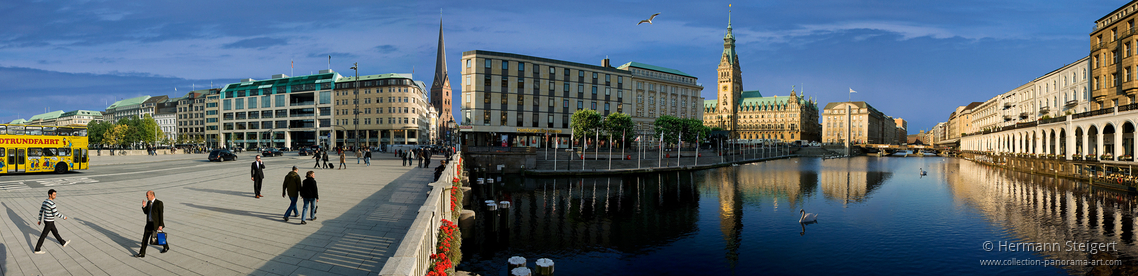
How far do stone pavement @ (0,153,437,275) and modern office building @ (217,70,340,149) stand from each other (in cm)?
11245

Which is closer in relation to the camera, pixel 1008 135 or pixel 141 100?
pixel 1008 135

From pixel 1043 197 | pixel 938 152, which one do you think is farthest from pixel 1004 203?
pixel 938 152

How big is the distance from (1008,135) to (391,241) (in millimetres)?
102636

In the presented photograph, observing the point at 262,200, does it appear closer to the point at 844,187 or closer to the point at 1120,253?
the point at 1120,253

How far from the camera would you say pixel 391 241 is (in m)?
12.7

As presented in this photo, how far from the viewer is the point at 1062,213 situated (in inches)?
1112

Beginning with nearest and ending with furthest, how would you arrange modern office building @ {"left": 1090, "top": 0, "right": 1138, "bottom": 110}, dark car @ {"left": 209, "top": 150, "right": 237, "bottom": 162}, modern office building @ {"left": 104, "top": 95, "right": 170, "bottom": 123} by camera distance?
modern office building @ {"left": 1090, "top": 0, "right": 1138, "bottom": 110}
dark car @ {"left": 209, "top": 150, "right": 237, "bottom": 162}
modern office building @ {"left": 104, "top": 95, "right": 170, "bottom": 123}

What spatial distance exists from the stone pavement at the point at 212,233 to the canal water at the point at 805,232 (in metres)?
4.60

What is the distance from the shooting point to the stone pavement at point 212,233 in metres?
10.1

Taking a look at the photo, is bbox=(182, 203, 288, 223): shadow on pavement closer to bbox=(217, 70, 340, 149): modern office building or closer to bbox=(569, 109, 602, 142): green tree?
bbox=(569, 109, 602, 142): green tree

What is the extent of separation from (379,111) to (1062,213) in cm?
12402

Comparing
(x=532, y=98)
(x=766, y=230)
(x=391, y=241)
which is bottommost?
(x=766, y=230)

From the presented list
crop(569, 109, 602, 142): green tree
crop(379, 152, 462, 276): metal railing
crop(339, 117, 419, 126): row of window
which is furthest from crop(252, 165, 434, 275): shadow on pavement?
crop(339, 117, 419, 126): row of window

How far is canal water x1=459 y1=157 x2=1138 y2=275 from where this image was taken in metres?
18.2
